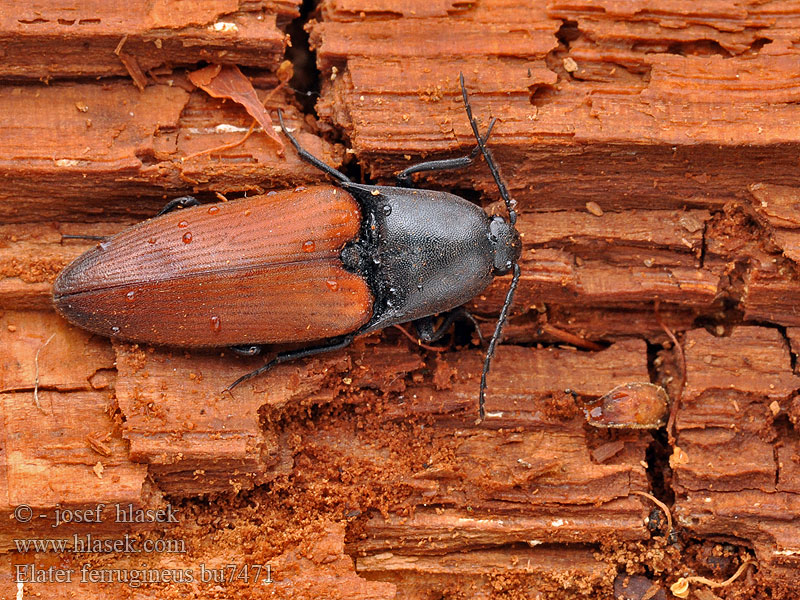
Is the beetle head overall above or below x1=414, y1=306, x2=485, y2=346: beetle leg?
above

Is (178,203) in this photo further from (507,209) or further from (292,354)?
(507,209)

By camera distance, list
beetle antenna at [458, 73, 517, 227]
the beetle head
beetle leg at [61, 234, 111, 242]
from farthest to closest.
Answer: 1. beetle leg at [61, 234, 111, 242]
2. the beetle head
3. beetle antenna at [458, 73, 517, 227]

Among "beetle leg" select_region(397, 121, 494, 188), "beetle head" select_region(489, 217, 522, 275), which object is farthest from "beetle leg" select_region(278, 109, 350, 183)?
"beetle head" select_region(489, 217, 522, 275)

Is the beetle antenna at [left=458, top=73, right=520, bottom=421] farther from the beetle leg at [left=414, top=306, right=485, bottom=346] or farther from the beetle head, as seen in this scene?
the beetle leg at [left=414, top=306, right=485, bottom=346]

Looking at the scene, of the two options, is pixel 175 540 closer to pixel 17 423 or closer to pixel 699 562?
pixel 17 423

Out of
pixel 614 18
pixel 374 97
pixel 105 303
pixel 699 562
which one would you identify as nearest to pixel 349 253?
pixel 374 97

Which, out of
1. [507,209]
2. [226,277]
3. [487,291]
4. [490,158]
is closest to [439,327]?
[487,291]

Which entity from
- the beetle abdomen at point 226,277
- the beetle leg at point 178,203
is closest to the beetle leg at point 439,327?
the beetle abdomen at point 226,277

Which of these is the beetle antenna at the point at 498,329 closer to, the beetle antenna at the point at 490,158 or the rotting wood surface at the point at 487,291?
the rotting wood surface at the point at 487,291
